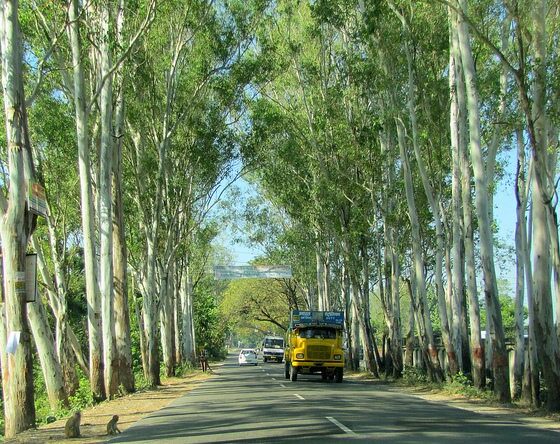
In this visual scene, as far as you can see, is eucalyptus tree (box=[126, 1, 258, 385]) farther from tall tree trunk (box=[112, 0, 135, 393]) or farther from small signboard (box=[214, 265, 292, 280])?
small signboard (box=[214, 265, 292, 280])

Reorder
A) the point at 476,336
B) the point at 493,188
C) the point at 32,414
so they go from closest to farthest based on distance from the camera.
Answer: the point at 32,414
the point at 476,336
the point at 493,188

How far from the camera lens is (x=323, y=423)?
13078 mm

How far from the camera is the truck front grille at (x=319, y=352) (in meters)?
28.2

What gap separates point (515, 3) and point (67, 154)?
18.3 meters

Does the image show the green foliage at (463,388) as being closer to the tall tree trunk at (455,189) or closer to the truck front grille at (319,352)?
the tall tree trunk at (455,189)

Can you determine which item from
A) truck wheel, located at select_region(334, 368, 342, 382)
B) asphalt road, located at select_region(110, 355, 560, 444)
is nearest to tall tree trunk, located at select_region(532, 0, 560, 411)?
asphalt road, located at select_region(110, 355, 560, 444)

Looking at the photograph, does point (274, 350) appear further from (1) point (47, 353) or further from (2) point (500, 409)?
(2) point (500, 409)

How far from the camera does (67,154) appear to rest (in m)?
27.3

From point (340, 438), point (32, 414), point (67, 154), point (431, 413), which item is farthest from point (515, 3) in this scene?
point (67, 154)

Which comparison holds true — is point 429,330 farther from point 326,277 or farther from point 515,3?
point 326,277

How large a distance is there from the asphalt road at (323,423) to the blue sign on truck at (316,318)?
1047 cm

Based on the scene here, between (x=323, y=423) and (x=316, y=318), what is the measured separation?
59.6 ft

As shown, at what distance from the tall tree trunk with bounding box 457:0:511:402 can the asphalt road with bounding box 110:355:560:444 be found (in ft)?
6.08

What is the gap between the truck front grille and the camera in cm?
2820
